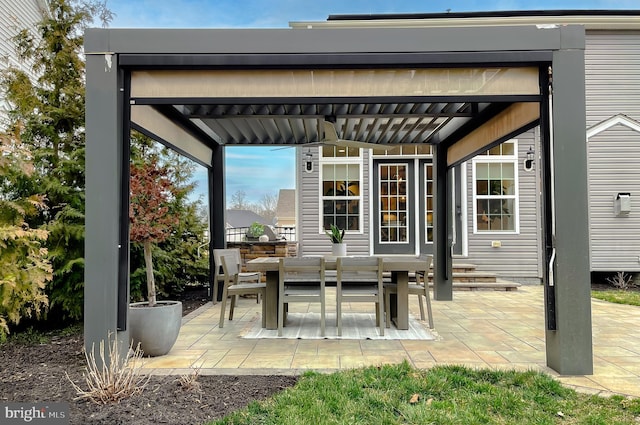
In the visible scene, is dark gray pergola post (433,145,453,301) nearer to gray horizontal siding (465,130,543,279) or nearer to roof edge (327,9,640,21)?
gray horizontal siding (465,130,543,279)

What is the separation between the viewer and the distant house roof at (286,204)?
1019cm

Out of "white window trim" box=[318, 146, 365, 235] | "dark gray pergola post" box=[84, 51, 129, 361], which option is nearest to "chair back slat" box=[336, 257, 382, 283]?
"dark gray pergola post" box=[84, 51, 129, 361]

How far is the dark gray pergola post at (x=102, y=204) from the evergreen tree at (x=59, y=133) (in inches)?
64.1

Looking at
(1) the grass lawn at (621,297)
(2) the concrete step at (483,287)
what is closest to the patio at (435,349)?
(1) the grass lawn at (621,297)

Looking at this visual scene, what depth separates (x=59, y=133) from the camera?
5.49 meters

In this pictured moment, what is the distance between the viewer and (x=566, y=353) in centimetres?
346

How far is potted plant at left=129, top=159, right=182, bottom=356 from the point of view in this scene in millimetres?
3920

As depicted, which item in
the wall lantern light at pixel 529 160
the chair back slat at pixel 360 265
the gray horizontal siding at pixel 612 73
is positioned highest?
the gray horizontal siding at pixel 612 73

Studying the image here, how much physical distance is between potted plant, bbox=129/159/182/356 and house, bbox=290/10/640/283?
524 centimetres

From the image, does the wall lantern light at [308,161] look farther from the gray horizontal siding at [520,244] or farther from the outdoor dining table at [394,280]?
the outdoor dining table at [394,280]

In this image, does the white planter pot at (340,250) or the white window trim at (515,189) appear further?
the white window trim at (515,189)

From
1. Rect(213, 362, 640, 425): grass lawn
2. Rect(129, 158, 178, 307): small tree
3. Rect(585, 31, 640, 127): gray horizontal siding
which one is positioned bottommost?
Rect(213, 362, 640, 425): grass lawn

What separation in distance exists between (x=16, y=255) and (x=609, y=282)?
10383 millimetres

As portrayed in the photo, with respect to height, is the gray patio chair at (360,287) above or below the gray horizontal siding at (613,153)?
below
